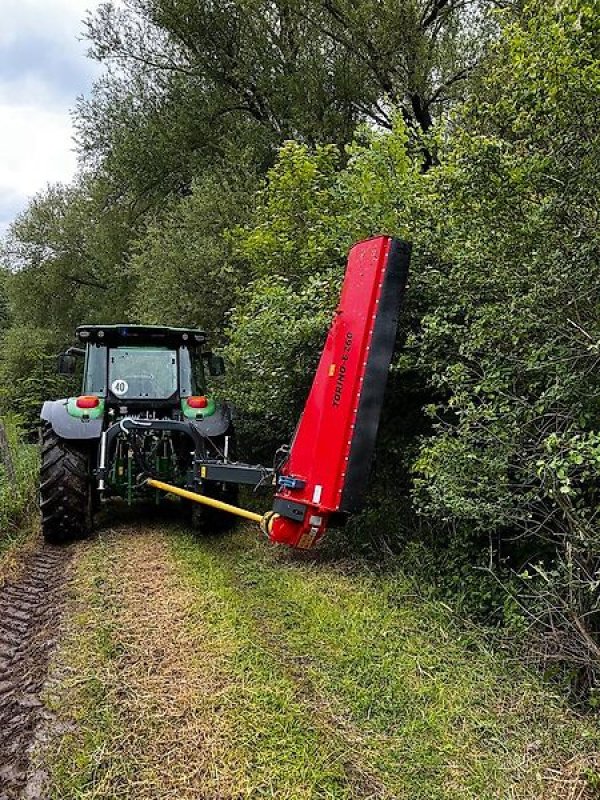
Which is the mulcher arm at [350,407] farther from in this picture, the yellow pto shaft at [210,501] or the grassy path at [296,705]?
the grassy path at [296,705]

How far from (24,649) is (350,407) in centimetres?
232

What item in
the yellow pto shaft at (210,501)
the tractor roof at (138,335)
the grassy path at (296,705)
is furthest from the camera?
the tractor roof at (138,335)

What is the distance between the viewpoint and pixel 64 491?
5977mm

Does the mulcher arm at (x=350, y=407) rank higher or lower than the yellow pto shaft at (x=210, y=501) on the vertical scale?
higher

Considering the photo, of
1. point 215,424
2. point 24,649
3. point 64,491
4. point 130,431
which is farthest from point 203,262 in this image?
point 24,649

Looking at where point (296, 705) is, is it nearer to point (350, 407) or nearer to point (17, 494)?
point (350, 407)

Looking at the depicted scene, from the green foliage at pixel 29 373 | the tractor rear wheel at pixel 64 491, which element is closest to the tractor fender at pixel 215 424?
the tractor rear wheel at pixel 64 491

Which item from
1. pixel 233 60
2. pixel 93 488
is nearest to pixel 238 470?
pixel 93 488

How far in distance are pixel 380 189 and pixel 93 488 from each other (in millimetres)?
3610

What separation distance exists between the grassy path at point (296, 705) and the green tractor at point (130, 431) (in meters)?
1.39

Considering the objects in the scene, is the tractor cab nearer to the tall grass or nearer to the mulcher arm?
the tall grass

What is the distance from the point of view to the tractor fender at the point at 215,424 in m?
6.34

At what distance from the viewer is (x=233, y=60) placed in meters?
12.0

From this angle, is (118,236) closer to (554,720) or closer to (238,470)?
(238,470)
